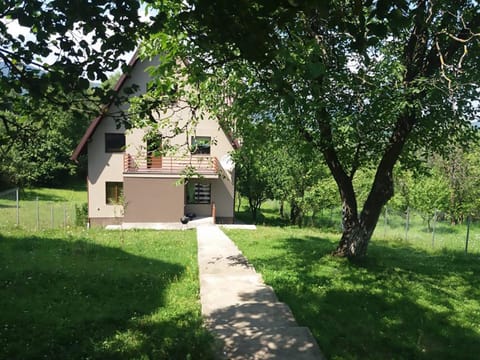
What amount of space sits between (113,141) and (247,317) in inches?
711

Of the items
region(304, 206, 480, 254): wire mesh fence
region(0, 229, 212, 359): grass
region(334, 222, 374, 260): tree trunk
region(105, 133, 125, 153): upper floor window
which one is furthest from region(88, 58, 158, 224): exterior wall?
region(334, 222, 374, 260): tree trunk

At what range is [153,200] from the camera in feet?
68.9

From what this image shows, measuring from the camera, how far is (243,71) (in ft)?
20.7

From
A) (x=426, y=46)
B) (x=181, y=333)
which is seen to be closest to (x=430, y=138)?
(x=426, y=46)

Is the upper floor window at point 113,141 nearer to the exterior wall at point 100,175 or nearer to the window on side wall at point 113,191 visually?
the exterior wall at point 100,175

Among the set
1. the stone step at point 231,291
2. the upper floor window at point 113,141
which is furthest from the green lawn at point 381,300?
the upper floor window at point 113,141

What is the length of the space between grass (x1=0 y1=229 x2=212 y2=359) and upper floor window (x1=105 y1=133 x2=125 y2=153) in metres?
11.2

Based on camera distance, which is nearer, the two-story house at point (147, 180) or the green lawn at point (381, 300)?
the green lawn at point (381, 300)

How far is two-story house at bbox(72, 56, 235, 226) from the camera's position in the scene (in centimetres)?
2080

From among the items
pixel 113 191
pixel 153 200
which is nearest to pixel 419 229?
pixel 153 200

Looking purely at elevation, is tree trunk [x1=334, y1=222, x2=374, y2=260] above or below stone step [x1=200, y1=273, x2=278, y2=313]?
above

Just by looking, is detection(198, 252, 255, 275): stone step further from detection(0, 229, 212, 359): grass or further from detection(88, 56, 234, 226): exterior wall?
detection(88, 56, 234, 226): exterior wall

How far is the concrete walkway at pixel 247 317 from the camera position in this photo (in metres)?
4.32

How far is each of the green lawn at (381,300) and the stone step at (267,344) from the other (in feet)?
1.01
